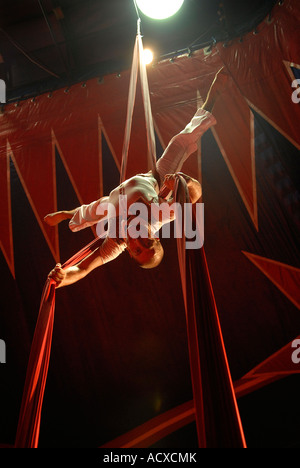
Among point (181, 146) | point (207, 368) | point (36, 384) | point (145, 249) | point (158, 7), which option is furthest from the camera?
point (158, 7)

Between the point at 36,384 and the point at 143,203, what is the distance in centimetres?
122

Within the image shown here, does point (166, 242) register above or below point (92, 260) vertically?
above

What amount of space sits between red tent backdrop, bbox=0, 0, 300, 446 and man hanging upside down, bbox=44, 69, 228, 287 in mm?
1027

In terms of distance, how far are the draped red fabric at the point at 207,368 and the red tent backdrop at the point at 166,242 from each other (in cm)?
203

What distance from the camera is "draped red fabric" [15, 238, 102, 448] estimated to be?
1.70m

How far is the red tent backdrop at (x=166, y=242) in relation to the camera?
3225mm

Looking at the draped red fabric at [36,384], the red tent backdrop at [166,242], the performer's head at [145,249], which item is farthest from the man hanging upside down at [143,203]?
the red tent backdrop at [166,242]

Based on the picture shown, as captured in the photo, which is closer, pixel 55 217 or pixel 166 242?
pixel 55 217

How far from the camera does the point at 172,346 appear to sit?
3.47 m

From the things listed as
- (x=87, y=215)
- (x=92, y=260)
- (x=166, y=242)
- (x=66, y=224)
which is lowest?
(x=92, y=260)

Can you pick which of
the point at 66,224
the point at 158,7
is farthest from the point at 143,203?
the point at 158,7

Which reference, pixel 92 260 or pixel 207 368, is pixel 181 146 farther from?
pixel 207 368

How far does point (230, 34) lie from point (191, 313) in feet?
10.5

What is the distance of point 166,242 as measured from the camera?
11.6 ft
